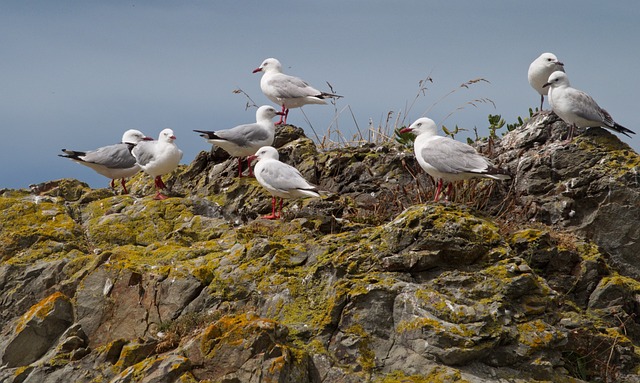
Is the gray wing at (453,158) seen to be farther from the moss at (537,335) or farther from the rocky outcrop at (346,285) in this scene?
the moss at (537,335)

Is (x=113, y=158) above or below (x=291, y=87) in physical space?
below

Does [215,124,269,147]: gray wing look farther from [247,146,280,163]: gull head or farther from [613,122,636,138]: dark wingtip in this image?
[613,122,636,138]: dark wingtip

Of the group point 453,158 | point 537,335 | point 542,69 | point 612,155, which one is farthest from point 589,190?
point 537,335

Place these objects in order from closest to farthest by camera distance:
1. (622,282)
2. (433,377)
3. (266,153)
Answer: (433,377) → (622,282) → (266,153)

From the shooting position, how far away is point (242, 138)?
14438mm

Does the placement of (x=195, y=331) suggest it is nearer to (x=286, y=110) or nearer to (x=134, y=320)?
(x=134, y=320)

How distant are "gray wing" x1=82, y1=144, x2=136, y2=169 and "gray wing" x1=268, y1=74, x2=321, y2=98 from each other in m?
3.39

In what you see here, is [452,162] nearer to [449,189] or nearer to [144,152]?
[449,189]

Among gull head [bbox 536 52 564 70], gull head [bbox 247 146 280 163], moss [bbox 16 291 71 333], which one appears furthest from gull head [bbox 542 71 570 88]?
moss [bbox 16 291 71 333]

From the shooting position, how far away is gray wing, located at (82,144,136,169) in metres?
15.1

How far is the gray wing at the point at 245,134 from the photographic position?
14.4 meters

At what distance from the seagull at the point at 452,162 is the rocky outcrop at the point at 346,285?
0.69m

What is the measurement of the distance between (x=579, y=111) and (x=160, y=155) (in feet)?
22.2

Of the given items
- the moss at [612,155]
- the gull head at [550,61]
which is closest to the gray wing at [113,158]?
the gull head at [550,61]
